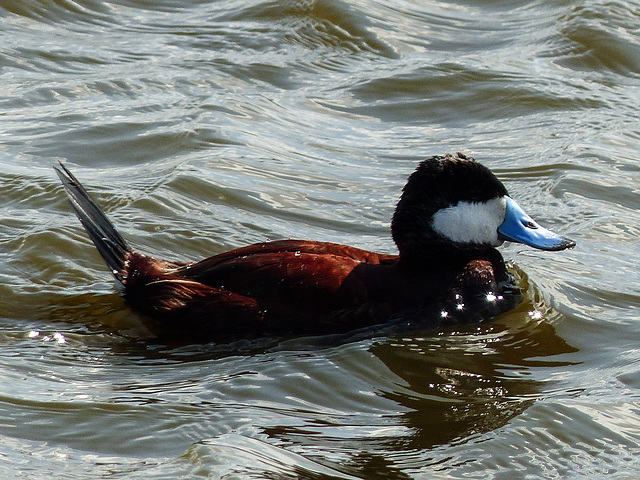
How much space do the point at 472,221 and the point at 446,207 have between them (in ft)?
0.54

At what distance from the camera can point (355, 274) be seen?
5.02 m

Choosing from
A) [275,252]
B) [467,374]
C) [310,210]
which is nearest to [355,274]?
[275,252]

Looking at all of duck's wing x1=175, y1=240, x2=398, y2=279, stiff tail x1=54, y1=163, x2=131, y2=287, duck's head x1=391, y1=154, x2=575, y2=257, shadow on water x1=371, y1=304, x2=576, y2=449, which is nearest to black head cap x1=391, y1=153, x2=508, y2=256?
duck's head x1=391, y1=154, x2=575, y2=257

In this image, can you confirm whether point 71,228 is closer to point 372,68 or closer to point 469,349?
point 469,349

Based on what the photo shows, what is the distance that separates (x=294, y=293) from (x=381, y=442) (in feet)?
3.47

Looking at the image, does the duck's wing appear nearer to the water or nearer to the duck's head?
the duck's head

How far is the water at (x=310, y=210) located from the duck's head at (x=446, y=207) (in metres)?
0.44

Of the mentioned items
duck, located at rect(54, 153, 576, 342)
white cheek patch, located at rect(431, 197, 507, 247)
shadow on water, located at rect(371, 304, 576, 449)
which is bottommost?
shadow on water, located at rect(371, 304, 576, 449)

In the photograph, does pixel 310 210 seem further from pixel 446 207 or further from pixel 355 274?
pixel 355 274

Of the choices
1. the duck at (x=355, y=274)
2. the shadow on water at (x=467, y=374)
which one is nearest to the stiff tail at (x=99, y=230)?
the duck at (x=355, y=274)

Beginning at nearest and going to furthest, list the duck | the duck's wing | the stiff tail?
the duck < the duck's wing < the stiff tail

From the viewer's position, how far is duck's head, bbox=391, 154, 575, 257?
17.2 feet

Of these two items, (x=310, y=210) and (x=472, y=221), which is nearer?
(x=472, y=221)

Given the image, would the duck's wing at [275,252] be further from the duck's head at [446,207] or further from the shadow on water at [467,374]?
the shadow on water at [467,374]
